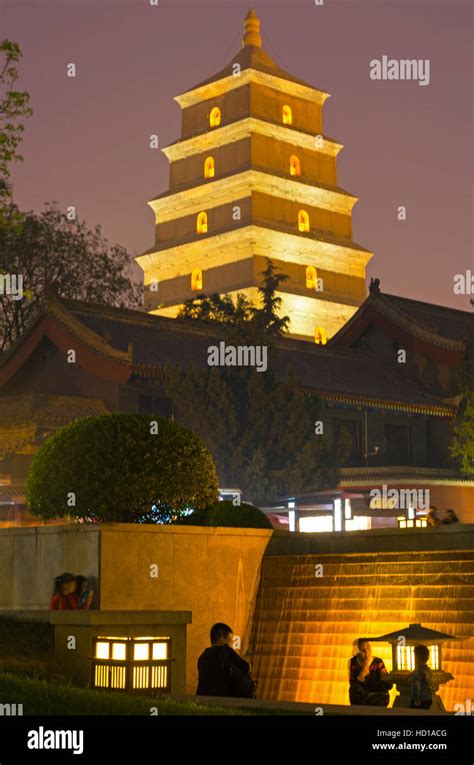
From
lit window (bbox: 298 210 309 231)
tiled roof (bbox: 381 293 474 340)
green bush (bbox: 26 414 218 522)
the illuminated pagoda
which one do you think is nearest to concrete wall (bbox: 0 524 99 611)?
green bush (bbox: 26 414 218 522)

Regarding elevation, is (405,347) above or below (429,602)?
above

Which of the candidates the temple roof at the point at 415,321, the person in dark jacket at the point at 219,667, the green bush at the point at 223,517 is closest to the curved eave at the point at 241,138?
the temple roof at the point at 415,321

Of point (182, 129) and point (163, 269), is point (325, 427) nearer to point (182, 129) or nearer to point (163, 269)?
point (163, 269)

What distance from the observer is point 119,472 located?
1827cm

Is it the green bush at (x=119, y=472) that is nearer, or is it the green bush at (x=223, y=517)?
the green bush at (x=119, y=472)

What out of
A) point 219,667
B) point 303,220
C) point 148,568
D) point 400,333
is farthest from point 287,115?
point 219,667

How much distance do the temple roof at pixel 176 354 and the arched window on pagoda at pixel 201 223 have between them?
24.0 metres

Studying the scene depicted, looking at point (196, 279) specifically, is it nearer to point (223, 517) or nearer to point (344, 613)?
point (223, 517)

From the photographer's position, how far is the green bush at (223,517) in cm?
1927

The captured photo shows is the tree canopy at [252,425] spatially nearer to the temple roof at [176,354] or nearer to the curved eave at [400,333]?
the temple roof at [176,354]

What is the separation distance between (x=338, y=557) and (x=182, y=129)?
204 ft

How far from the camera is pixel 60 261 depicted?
178 ft

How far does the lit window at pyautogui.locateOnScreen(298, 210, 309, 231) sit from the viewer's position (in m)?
73.9

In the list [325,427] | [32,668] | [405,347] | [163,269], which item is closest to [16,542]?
[32,668]
